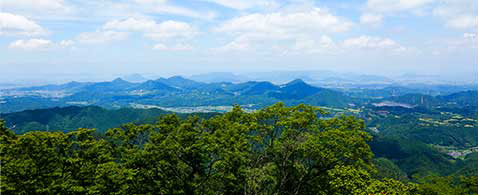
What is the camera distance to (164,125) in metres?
24.0

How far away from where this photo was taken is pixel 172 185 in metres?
21.2

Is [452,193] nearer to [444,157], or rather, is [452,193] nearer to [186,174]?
[186,174]

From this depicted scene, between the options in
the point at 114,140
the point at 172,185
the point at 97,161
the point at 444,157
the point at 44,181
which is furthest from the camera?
the point at 444,157

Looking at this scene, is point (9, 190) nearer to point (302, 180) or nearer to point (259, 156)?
point (259, 156)

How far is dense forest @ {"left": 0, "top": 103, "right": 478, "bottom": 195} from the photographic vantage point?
17203mm

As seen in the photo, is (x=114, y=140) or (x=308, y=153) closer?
(x=308, y=153)

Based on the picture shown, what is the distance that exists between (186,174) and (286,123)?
906 centimetres

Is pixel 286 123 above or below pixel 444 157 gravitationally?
above

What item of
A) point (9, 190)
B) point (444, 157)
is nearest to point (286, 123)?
point (9, 190)

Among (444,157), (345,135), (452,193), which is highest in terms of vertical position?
(345,135)

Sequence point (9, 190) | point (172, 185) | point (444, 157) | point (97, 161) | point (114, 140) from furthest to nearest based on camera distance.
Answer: point (444, 157)
point (114, 140)
point (172, 185)
point (97, 161)
point (9, 190)

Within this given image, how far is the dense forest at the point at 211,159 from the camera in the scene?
17.2 meters

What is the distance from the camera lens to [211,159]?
72.1ft

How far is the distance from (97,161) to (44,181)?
362 cm
